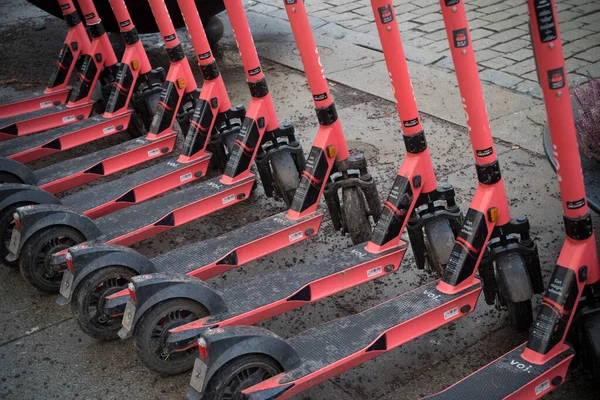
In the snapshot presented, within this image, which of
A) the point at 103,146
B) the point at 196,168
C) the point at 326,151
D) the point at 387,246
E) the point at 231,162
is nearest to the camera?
the point at 387,246

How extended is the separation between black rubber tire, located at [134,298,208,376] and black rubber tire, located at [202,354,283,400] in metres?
0.47

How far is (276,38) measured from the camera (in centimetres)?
771

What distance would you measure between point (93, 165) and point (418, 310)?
8.54ft

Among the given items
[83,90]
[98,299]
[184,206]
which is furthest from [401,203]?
[83,90]

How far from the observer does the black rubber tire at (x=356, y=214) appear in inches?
156

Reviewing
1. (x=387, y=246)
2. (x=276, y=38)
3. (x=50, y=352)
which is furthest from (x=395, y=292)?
(x=276, y=38)

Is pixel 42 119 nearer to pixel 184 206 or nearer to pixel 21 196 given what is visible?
pixel 21 196

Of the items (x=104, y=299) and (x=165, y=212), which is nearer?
(x=104, y=299)

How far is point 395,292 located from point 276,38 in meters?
4.46

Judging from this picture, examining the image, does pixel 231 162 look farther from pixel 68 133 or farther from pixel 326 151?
pixel 68 133

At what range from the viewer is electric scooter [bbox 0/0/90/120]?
6027 mm

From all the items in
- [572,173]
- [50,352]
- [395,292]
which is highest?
[572,173]

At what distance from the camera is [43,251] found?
4.00m

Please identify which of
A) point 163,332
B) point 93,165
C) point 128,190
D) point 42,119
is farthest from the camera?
point 42,119
